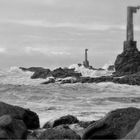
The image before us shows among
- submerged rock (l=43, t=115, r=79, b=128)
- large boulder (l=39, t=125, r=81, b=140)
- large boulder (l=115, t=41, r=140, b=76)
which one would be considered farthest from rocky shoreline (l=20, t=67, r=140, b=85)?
large boulder (l=39, t=125, r=81, b=140)

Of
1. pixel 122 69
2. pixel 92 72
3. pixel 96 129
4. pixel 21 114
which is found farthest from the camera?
pixel 92 72

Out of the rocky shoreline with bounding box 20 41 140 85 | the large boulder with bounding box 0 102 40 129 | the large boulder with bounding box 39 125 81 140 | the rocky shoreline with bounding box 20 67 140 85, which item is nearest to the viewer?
the large boulder with bounding box 39 125 81 140

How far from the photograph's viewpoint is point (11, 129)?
8.49m

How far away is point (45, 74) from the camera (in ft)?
153

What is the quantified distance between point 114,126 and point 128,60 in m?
34.5

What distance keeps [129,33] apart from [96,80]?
10238mm

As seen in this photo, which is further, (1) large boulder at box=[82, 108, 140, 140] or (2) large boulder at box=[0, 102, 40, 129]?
(2) large boulder at box=[0, 102, 40, 129]

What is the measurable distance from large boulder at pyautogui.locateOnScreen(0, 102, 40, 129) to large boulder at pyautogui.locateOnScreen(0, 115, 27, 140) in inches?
59.1

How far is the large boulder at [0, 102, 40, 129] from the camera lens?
415 inches

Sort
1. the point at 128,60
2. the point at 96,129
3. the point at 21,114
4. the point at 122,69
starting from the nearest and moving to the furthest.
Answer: the point at 96,129 < the point at 21,114 < the point at 122,69 < the point at 128,60

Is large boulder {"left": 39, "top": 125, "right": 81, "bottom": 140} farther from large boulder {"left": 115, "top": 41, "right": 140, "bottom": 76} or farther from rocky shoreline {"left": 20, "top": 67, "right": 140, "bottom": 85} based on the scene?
large boulder {"left": 115, "top": 41, "right": 140, "bottom": 76}

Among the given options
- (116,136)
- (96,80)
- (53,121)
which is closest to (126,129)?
(116,136)

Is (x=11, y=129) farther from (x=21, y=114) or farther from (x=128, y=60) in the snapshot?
(x=128, y=60)

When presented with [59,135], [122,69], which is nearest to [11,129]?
[59,135]
